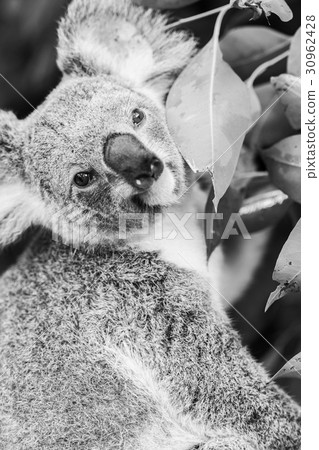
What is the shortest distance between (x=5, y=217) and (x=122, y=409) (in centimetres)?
88

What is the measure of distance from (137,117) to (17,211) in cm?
61

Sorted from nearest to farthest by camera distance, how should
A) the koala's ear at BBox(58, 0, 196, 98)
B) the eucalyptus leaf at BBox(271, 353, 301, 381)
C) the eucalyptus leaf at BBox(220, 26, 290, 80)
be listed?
1. the eucalyptus leaf at BBox(271, 353, 301, 381)
2. the koala's ear at BBox(58, 0, 196, 98)
3. the eucalyptus leaf at BBox(220, 26, 290, 80)

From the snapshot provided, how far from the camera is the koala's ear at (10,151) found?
2498 millimetres

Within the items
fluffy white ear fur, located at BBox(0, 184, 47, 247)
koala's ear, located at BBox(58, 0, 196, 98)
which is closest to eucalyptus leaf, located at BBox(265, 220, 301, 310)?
fluffy white ear fur, located at BBox(0, 184, 47, 247)

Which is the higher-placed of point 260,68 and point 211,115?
point 211,115

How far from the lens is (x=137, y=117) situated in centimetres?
249

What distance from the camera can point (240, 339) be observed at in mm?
2547

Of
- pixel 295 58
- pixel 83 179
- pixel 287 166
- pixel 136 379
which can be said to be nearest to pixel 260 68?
pixel 295 58

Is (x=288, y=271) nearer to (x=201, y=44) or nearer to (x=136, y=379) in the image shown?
(x=136, y=379)

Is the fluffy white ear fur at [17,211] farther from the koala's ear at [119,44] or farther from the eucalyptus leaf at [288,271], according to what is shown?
the eucalyptus leaf at [288,271]

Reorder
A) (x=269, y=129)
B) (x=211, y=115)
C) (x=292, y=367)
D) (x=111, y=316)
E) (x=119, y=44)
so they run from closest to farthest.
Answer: (x=292, y=367), (x=211, y=115), (x=111, y=316), (x=119, y=44), (x=269, y=129)

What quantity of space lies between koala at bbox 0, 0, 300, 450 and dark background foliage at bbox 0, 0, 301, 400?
1.01 ft

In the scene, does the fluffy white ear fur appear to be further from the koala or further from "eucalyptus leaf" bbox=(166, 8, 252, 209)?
"eucalyptus leaf" bbox=(166, 8, 252, 209)

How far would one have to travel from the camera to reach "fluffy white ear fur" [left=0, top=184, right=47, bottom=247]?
101 inches
